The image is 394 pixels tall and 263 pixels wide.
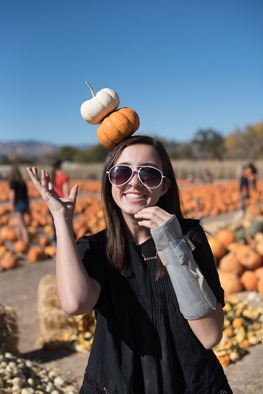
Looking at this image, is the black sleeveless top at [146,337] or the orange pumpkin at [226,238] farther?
the orange pumpkin at [226,238]

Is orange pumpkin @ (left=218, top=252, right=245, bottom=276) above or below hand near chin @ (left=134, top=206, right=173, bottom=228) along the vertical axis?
below

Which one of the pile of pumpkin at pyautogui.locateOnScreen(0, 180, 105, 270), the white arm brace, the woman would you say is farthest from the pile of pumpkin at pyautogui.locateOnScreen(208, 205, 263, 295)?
the white arm brace

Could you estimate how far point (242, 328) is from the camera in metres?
4.57

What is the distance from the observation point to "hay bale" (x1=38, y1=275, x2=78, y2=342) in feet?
15.9

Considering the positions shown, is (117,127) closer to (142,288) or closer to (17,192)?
(142,288)

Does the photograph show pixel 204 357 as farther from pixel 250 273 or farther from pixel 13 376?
pixel 250 273

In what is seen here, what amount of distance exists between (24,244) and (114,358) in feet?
26.9

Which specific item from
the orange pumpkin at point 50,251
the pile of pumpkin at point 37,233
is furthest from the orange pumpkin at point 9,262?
the orange pumpkin at point 50,251

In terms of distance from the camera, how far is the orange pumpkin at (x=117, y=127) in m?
1.97

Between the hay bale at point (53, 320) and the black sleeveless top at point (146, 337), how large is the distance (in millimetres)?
3054

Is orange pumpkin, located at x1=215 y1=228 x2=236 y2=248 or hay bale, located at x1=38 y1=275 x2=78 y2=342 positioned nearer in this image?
hay bale, located at x1=38 y1=275 x2=78 y2=342

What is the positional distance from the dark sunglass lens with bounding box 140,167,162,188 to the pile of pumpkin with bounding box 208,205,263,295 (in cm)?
362

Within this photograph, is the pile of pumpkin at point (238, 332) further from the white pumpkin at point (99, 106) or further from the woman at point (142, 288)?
the white pumpkin at point (99, 106)

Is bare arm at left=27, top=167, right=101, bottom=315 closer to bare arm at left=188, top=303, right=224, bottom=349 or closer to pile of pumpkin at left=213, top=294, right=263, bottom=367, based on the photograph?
bare arm at left=188, top=303, right=224, bottom=349
